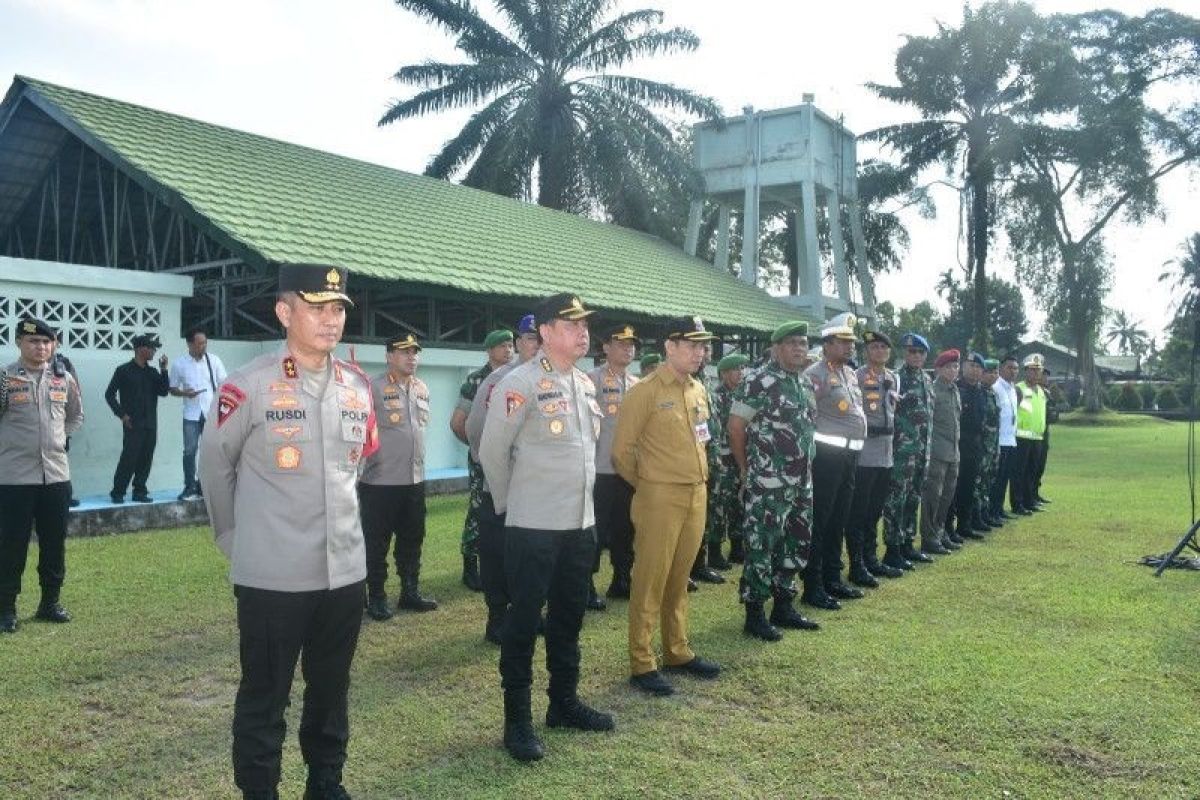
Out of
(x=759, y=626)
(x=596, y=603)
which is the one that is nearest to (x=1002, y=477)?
(x=759, y=626)

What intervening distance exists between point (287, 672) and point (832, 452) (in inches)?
162

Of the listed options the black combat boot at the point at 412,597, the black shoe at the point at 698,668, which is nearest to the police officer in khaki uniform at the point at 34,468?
the black combat boot at the point at 412,597

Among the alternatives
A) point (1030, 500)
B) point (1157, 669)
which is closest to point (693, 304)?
point (1030, 500)

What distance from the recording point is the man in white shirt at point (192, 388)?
30.1 ft

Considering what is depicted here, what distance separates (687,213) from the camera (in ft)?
87.7

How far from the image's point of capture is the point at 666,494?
455 cm

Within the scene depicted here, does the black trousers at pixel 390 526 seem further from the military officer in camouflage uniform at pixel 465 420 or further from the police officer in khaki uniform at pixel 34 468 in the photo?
the police officer in khaki uniform at pixel 34 468

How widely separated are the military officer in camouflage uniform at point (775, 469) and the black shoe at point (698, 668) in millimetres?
777

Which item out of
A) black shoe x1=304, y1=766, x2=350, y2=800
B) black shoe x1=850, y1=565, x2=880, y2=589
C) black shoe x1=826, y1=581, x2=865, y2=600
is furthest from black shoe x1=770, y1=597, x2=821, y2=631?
black shoe x1=304, y1=766, x2=350, y2=800

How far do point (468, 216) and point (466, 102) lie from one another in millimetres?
8435

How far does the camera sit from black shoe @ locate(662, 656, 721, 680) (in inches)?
184

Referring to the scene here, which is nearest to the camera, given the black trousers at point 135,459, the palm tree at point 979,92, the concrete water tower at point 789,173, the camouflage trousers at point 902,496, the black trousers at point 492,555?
the black trousers at point 492,555

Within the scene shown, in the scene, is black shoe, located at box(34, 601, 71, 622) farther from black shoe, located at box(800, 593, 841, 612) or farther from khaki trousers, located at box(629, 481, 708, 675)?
black shoe, located at box(800, 593, 841, 612)

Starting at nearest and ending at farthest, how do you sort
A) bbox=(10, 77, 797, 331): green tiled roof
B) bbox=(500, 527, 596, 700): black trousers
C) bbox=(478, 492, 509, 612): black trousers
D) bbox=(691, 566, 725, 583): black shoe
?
bbox=(500, 527, 596, 700): black trousers → bbox=(478, 492, 509, 612): black trousers → bbox=(691, 566, 725, 583): black shoe → bbox=(10, 77, 797, 331): green tiled roof
